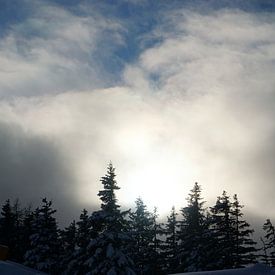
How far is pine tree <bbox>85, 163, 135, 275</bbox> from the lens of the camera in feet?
98.3

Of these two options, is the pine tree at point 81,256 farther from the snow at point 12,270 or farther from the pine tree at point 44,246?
the snow at point 12,270

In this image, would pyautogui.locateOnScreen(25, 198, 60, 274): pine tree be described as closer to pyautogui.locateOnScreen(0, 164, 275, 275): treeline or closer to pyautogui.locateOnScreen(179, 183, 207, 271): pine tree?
pyautogui.locateOnScreen(0, 164, 275, 275): treeline

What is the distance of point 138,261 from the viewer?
45000 millimetres

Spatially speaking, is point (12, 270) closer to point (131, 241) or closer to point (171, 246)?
point (131, 241)

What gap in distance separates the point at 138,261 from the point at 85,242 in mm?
12910

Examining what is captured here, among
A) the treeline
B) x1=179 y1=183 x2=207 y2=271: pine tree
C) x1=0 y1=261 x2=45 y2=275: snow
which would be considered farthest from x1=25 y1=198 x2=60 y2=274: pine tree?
x1=0 y1=261 x2=45 y2=275: snow

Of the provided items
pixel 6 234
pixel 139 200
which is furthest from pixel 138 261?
pixel 6 234

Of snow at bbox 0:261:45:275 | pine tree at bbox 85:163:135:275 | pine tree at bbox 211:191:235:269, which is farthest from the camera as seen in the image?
pine tree at bbox 211:191:235:269

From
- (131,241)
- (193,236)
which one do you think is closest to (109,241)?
(131,241)

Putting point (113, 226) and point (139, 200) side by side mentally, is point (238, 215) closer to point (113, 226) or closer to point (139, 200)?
point (139, 200)

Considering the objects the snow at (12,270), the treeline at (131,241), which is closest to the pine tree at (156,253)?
the treeline at (131,241)

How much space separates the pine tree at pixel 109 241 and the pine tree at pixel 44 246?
35.1 feet

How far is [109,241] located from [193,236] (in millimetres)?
14450

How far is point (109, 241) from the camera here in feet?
101
